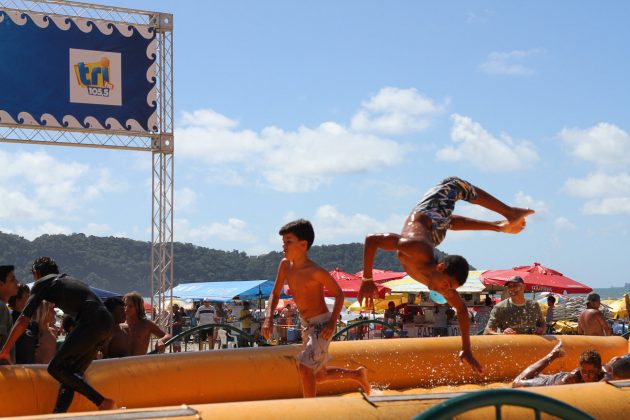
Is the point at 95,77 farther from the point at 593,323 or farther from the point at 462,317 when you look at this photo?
the point at 462,317

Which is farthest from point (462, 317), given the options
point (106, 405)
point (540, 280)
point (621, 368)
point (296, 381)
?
point (540, 280)

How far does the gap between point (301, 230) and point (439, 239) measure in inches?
40.4

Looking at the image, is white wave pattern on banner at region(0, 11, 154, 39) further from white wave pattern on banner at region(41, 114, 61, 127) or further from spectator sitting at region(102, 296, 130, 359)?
spectator sitting at region(102, 296, 130, 359)

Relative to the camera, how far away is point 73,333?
18.9ft

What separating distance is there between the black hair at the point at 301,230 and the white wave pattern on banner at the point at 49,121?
969 centimetres

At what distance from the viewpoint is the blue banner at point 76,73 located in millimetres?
14484

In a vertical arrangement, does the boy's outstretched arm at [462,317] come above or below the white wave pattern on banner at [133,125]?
below

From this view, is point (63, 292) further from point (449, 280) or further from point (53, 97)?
point (53, 97)

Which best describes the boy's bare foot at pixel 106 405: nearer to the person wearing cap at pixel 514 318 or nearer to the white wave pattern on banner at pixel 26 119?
the person wearing cap at pixel 514 318

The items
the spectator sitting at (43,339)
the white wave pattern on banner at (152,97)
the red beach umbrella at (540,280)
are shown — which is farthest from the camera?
the red beach umbrella at (540,280)

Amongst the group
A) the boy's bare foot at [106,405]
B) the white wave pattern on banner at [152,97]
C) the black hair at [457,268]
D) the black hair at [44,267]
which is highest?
the white wave pattern on banner at [152,97]

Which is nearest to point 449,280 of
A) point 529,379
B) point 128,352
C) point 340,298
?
point 340,298

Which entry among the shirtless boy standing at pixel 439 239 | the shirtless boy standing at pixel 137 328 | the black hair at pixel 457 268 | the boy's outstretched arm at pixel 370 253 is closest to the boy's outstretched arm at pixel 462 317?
the shirtless boy standing at pixel 439 239

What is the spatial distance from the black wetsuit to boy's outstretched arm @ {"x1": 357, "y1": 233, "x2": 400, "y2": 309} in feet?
6.22
